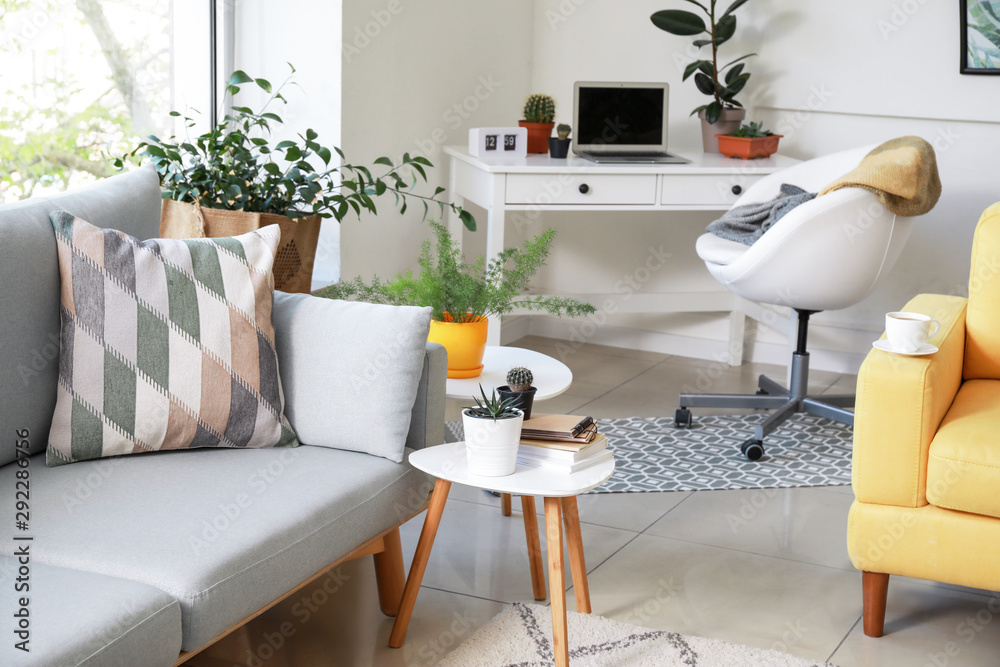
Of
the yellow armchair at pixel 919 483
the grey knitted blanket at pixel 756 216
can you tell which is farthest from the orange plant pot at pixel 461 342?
the grey knitted blanket at pixel 756 216

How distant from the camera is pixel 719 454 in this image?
115 inches

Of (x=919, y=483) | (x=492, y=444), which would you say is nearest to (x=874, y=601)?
(x=919, y=483)

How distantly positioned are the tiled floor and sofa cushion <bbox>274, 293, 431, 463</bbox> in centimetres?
38

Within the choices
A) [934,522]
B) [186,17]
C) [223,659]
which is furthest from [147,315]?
[186,17]

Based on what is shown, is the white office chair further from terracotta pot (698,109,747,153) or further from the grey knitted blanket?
terracotta pot (698,109,747,153)

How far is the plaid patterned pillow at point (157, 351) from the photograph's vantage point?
1622 mm

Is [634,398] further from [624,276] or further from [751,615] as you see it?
[751,615]

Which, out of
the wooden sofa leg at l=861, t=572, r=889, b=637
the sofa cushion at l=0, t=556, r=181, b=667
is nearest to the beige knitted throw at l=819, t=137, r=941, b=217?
the wooden sofa leg at l=861, t=572, r=889, b=637

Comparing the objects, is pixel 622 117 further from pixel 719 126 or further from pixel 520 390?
pixel 520 390

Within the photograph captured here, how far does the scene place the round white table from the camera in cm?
205

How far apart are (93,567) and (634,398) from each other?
92.6 inches

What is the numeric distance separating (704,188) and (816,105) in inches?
27.3

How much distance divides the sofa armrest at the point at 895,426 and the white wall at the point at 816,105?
1.92 metres

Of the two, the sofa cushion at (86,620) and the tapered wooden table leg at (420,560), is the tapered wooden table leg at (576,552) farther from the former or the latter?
the sofa cushion at (86,620)
